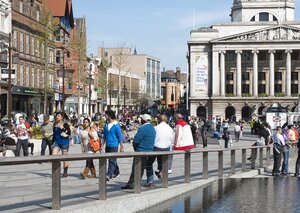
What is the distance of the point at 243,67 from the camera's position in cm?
11406

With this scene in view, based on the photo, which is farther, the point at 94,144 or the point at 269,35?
the point at 269,35

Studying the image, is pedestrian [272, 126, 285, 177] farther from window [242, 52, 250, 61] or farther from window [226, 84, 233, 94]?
window [242, 52, 250, 61]

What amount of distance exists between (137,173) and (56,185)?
3.07 m

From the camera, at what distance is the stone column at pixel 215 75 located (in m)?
110

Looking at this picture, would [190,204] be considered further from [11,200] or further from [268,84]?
[268,84]

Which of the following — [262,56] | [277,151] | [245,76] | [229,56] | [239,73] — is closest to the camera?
[277,151]

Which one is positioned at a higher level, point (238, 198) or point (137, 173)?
point (137, 173)

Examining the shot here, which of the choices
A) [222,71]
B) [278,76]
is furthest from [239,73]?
[278,76]

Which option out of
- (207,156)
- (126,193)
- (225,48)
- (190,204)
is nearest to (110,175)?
(126,193)

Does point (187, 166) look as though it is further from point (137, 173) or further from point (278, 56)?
point (278, 56)

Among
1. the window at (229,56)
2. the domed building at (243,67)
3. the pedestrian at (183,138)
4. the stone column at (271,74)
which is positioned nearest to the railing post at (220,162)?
the pedestrian at (183,138)

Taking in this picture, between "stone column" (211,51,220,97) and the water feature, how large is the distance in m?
93.9

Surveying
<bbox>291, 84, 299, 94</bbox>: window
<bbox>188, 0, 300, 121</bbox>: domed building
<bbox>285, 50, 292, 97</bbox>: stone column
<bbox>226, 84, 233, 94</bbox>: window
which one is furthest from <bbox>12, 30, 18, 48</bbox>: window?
<bbox>291, 84, 299, 94</bbox>: window

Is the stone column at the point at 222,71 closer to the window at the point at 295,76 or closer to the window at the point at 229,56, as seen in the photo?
the window at the point at 229,56
